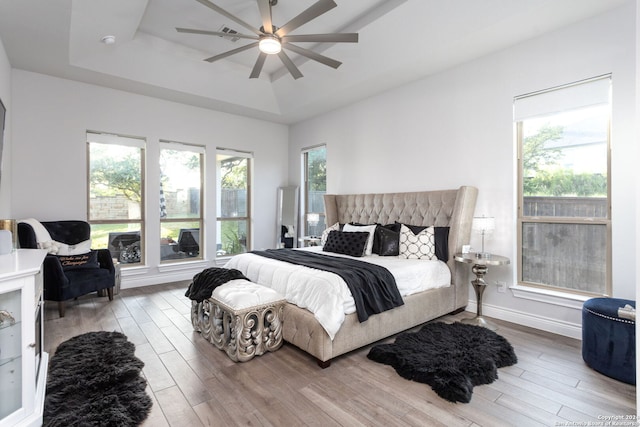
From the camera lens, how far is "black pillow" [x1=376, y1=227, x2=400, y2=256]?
407 cm

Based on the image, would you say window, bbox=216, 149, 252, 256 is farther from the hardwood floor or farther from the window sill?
the window sill

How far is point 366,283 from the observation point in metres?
2.93

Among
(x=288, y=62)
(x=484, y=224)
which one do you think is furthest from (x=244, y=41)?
(x=484, y=224)

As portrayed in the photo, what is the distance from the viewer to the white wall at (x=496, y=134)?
292 cm

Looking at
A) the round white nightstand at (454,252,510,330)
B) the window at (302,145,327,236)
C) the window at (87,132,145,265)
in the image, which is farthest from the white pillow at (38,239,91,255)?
the round white nightstand at (454,252,510,330)

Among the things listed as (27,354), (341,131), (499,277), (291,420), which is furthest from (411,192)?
(27,354)

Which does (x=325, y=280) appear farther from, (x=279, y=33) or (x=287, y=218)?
(x=287, y=218)

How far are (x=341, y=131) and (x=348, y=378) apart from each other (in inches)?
170

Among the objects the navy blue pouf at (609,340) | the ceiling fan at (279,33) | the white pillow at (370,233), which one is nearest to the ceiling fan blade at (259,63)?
the ceiling fan at (279,33)

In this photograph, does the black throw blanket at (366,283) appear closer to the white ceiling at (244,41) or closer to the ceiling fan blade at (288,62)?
the ceiling fan blade at (288,62)

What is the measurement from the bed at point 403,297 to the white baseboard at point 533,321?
0.89 feet

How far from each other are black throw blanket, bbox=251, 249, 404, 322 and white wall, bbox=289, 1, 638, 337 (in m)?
1.59

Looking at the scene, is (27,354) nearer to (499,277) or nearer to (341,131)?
(499,277)

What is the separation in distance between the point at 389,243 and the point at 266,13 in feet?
9.23
